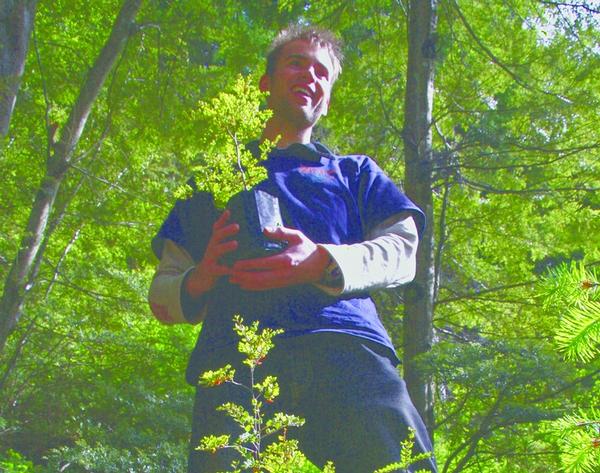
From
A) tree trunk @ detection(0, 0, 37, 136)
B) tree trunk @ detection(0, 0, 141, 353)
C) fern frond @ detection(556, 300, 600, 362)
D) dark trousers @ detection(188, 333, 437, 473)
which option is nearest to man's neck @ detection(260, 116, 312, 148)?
dark trousers @ detection(188, 333, 437, 473)

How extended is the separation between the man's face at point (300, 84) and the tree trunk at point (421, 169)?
2.72m

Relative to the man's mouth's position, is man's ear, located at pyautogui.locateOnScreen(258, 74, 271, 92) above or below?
above

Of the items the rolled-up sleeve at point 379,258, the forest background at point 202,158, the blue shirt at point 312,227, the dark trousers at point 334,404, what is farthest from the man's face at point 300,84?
the forest background at point 202,158

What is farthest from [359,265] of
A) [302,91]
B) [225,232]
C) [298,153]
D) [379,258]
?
[302,91]

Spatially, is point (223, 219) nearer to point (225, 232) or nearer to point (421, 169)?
point (225, 232)

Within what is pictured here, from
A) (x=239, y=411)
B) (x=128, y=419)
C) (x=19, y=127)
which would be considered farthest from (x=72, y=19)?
(x=239, y=411)

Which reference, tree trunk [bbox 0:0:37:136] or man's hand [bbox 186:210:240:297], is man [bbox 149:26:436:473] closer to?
man's hand [bbox 186:210:240:297]

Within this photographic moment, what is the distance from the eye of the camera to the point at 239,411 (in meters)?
1.75

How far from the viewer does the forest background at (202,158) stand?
5.39 meters

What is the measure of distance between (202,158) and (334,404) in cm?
340

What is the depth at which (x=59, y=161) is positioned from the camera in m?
6.00

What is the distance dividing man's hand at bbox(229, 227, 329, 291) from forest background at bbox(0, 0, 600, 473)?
236 cm

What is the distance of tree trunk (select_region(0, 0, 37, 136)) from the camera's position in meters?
4.78

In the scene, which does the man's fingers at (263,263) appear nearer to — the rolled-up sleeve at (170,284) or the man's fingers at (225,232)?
the man's fingers at (225,232)
